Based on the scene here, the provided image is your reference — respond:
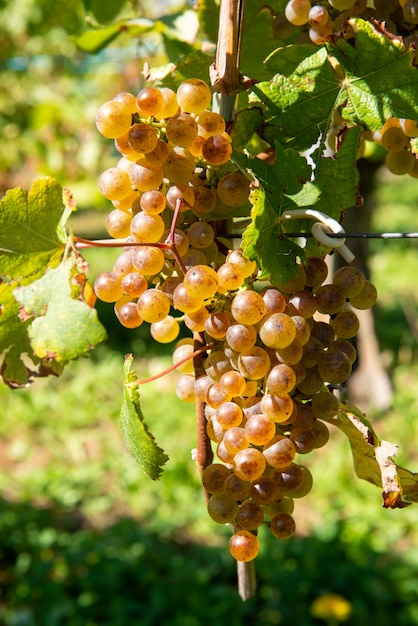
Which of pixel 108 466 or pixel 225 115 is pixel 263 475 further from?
pixel 108 466

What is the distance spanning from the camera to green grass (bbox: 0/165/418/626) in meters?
2.49

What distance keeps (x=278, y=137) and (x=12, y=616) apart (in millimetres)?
2250

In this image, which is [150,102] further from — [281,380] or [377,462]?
[377,462]

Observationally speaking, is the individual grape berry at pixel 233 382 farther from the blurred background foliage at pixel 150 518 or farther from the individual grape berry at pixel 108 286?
the blurred background foliage at pixel 150 518

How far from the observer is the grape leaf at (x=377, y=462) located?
60 centimetres

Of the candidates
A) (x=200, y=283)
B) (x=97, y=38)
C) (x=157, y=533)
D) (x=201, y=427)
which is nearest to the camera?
(x=200, y=283)

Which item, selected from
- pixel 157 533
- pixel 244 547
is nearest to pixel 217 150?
pixel 244 547

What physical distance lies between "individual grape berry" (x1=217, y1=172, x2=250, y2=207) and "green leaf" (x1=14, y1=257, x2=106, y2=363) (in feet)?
0.47

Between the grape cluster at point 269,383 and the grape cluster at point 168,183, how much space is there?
4 centimetres

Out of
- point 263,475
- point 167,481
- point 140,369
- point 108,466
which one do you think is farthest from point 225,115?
point 140,369

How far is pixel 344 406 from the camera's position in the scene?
0.67m

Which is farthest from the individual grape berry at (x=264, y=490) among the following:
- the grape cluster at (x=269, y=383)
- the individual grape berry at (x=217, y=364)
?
the individual grape berry at (x=217, y=364)

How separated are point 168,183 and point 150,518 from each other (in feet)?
8.46

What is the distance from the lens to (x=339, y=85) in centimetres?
64
